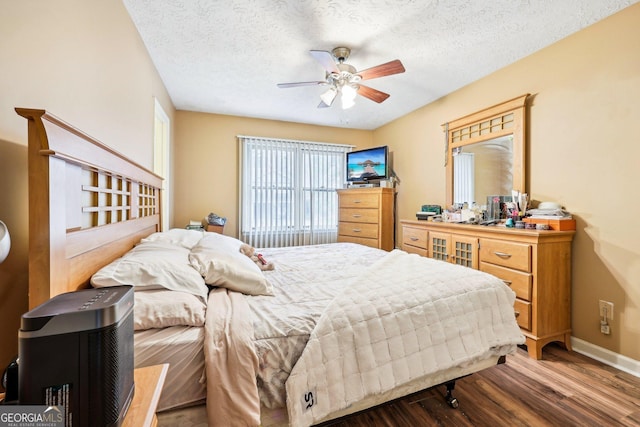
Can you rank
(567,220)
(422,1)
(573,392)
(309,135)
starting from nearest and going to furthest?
(573,392)
(422,1)
(567,220)
(309,135)

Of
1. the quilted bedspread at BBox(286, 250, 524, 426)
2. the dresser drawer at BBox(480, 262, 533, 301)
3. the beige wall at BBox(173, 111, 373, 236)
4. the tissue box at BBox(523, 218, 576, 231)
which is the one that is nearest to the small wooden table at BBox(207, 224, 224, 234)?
the beige wall at BBox(173, 111, 373, 236)

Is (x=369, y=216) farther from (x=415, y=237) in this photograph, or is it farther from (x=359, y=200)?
(x=415, y=237)

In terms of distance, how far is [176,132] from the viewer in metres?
3.91

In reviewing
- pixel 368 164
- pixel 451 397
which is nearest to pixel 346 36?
pixel 368 164

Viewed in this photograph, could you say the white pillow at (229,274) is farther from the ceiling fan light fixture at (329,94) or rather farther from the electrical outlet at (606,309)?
the electrical outlet at (606,309)

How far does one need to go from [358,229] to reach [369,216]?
0.95ft

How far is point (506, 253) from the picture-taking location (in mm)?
2309

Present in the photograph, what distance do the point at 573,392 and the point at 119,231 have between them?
290cm

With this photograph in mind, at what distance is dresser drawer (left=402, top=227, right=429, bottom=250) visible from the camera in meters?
3.24

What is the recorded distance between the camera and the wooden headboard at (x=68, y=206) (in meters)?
0.81

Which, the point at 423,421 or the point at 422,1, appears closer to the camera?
the point at 423,421

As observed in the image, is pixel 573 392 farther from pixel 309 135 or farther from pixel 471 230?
pixel 309 135

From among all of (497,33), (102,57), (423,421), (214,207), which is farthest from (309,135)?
(423,421)

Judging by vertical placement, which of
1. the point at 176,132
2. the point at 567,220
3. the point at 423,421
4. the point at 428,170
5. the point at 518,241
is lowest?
the point at 423,421
